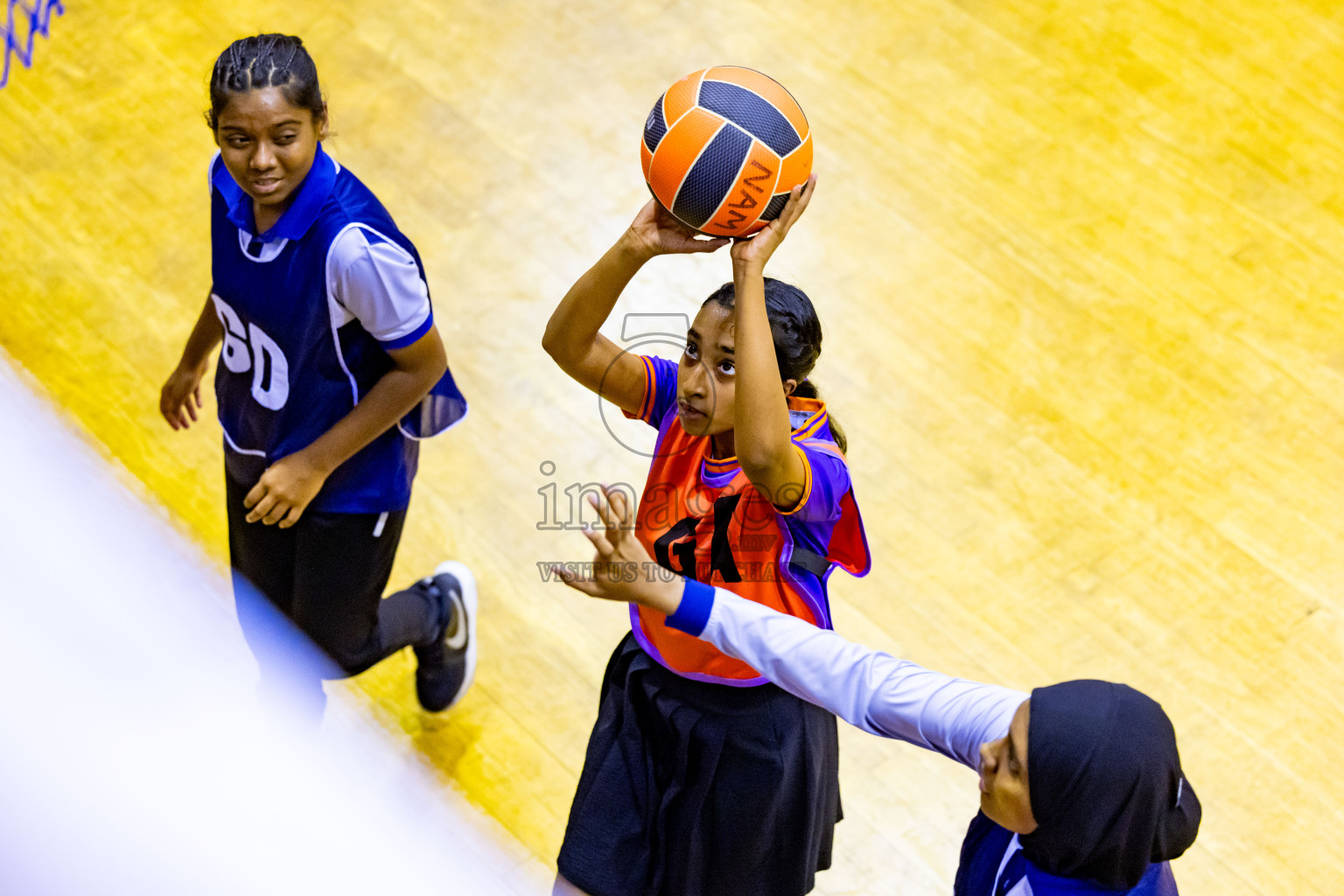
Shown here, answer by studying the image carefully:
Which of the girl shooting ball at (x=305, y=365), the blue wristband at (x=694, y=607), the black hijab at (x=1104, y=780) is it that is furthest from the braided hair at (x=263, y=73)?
the black hijab at (x=1104, y=780)

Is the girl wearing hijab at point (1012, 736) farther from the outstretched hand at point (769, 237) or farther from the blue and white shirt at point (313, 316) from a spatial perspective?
the blue and white shirt at point (313, 316)

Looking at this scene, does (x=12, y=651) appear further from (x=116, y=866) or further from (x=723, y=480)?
(x=723, y=480)

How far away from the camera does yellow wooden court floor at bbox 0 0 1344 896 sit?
114 inches

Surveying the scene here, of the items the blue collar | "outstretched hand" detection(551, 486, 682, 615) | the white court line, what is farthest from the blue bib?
the blue collar

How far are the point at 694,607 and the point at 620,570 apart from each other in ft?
0.40

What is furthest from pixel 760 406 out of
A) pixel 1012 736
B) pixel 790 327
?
pixel 1012 736

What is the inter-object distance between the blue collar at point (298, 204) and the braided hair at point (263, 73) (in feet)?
0.31

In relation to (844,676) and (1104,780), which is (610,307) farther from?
(1104,780)

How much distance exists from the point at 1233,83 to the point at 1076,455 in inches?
63.8

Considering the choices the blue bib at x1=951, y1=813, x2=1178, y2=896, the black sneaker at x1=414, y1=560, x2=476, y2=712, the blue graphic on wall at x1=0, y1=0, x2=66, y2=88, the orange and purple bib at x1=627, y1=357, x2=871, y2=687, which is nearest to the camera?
the blue bib at x1=951, y1=813, x2=1178, y2=896

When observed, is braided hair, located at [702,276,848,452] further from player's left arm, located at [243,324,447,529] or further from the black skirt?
player's left arm, located at [243,324,447,529]

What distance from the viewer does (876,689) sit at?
5.61 feet

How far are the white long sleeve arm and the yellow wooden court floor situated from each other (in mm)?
1043

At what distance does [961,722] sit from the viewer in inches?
63.9
